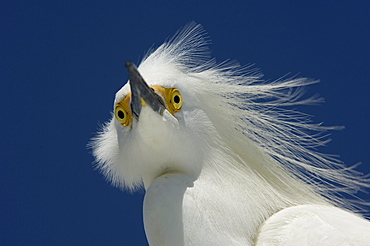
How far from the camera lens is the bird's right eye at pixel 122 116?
2.98m

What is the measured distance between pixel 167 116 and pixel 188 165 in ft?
0.84

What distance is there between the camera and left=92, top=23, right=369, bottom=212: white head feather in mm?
2992

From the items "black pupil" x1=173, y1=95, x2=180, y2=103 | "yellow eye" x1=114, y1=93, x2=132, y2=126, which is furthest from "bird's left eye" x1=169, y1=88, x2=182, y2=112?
"yellow eye" x1=114, y1=93, x2=132, y2=126

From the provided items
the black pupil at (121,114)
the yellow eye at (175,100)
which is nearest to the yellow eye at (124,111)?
the black pupil at (121,114)

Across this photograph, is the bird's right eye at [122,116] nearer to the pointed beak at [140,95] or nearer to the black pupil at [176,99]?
the pointed beak at [140,95]

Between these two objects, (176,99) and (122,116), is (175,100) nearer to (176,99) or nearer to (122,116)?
(176,99)

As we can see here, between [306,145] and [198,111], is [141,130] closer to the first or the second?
[198,111]

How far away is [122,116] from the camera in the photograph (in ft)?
9.83

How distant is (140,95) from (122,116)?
246 millimetres

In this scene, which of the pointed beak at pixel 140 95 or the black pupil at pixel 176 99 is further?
the black pupil at pixel 176 99

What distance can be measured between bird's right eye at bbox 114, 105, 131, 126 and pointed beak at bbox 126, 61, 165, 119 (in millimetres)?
98

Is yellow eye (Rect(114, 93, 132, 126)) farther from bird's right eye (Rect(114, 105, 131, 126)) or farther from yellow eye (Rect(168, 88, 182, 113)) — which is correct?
yellow eye (Rect(168, 88, 182, 113))

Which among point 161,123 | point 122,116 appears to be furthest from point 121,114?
point 161,123

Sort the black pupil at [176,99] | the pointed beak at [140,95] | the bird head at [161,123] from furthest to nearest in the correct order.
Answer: the black pupil at [176,99], the bird head at [161,123], the pointed beak at [140,95]
